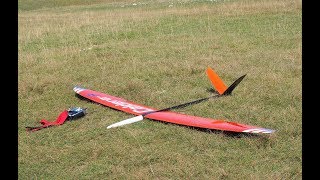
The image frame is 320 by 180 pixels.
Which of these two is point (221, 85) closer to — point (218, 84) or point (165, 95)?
point (218, 84)

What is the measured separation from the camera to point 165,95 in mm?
9484

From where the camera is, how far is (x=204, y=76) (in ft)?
35.3

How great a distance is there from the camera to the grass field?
6086 mm

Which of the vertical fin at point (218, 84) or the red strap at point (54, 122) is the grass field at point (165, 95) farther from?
the vertical fin at point (218, 84)

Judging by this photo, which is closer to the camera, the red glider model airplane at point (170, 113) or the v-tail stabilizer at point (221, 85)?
the red glider model airplane at point (170, 113)

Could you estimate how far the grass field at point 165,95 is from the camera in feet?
20.0

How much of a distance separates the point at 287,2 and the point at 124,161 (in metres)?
19.5

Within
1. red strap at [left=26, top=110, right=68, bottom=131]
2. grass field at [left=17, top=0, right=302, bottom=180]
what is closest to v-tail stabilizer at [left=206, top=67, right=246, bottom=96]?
grass field at [left=17, top=0, right=302, bottom=180]

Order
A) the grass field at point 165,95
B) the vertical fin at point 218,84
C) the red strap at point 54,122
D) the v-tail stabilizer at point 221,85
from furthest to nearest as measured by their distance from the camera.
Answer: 1. the vertical fin at point 218,84
2. the v-tail stabilizer at point 221,85
3. the red strap at point 54,122
4. the grass field at point 165,95

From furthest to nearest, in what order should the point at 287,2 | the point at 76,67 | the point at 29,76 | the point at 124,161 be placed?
the point at 287,2, the point at 76,67, the point at 29,76, the point at 124,161

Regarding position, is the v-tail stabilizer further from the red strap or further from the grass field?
the red strap

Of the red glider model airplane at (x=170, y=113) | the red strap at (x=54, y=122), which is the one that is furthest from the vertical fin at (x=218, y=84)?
the red strap at (x=54, y=122)
